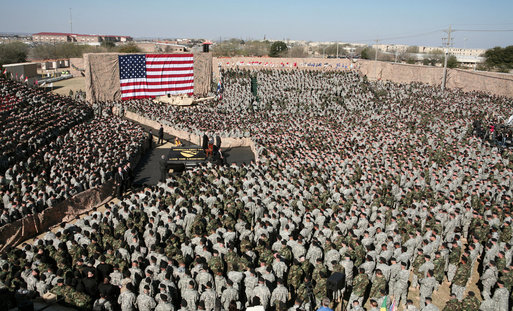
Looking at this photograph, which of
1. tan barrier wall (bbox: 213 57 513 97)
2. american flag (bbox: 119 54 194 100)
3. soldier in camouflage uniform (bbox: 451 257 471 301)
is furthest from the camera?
american flag (bbox: 119 54 194 100)

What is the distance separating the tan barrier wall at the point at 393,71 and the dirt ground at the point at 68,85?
64.8ft

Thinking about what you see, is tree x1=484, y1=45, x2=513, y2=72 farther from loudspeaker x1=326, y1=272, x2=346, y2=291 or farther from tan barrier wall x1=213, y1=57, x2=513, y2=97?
loudspeaker x1=326, y1=272, x2=346, y2=291

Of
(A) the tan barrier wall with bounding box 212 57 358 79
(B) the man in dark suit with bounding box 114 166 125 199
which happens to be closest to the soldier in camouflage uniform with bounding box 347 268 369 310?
(B) the man in dark suit with bounding box 114 166 125 199

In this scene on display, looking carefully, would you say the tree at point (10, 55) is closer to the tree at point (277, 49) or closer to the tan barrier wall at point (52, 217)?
the tree at point (277, 49)

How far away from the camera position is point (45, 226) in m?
13.1

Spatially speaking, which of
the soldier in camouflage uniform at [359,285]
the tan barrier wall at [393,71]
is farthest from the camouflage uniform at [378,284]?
the tan barrier wall at [393,71]

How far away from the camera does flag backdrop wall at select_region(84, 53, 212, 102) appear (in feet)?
112

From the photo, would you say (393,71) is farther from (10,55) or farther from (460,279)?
(10,55)

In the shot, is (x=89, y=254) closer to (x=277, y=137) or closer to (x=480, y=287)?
(x=480, y=287)

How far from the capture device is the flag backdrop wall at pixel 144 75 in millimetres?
34219

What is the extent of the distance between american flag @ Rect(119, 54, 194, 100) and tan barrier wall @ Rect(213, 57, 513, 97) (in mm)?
4994

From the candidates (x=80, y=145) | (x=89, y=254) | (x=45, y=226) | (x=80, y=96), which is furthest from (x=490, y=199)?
(x=80, y=96)

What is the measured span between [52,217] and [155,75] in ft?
86.1

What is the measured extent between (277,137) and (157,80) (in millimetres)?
20986
